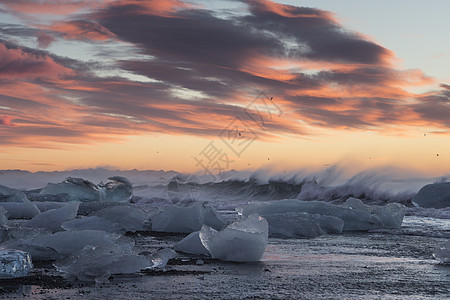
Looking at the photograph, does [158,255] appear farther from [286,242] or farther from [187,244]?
[286,242]

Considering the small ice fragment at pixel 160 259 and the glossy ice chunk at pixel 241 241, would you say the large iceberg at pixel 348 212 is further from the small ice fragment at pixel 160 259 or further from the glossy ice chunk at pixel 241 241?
the small ice fragment at pixel 160 259

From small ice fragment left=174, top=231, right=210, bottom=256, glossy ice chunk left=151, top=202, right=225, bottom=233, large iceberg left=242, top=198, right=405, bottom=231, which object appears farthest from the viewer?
large iceberg left=242, top=198, right=405, bottom=231

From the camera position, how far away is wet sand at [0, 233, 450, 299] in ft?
10.2

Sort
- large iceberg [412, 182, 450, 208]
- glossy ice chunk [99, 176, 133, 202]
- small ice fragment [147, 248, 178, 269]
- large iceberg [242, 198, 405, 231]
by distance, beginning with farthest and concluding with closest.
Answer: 1. glossy ice chunk [99, 176, 133, 202]
2. large iceberg [412, 182, 450, 208]
3. large iceberg [242, 198, 405, 231]
4. small ice fragment [147, 248, 178, 269]

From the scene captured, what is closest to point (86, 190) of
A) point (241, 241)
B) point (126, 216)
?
point (126, 216)

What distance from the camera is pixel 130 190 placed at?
19.0 m

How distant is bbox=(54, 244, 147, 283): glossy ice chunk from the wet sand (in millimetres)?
101

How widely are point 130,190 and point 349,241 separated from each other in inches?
536

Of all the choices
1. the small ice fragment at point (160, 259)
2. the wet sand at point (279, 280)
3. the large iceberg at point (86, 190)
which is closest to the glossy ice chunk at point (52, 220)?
the wet sand at point (279, 280)

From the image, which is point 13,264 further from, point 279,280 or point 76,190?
point 76,190

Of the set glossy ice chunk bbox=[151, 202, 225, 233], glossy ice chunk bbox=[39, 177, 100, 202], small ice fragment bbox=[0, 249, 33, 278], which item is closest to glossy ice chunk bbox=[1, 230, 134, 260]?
small ice fragment bbox=[0, 249, 33, 278]

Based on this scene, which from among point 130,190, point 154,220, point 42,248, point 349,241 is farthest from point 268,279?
point 130,190

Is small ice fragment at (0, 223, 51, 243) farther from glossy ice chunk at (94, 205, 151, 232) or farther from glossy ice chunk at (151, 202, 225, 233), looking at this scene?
glossy ice chunk at (151, 202, 225, 233)

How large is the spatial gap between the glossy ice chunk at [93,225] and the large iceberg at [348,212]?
239 cm
